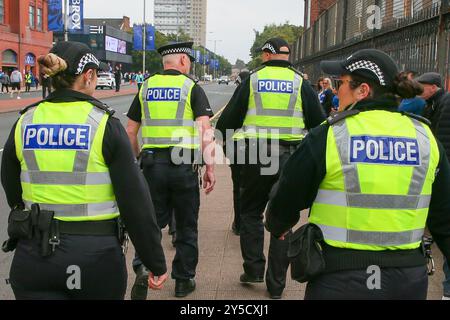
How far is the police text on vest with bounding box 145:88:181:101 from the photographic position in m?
4.73

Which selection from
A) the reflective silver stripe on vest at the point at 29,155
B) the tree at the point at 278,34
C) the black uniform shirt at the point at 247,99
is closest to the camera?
the reflective silver stripe on vest at the point at 29,155

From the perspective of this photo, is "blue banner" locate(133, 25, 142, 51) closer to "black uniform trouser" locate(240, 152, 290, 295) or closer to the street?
the street

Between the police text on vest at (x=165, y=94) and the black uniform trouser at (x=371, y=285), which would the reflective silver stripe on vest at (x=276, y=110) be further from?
the black uniform trouser at (x=371, y=285)

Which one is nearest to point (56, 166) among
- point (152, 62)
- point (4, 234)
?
point (4, 234)

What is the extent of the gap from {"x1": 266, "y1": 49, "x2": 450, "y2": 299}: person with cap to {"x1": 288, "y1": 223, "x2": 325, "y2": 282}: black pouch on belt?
1.4 inches

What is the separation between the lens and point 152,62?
326ft

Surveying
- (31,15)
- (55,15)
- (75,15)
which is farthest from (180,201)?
(31,15)

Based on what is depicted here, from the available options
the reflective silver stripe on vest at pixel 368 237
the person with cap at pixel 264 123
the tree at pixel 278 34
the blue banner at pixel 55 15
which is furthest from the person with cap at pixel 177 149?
the tree at pixel 278 34

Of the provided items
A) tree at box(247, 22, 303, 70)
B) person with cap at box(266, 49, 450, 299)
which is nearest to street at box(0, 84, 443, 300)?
person with cap at box(266, 49, 450, 299)

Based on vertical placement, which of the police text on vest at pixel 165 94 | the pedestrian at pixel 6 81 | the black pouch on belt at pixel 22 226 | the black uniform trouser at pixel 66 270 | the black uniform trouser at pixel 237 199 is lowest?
the black uniform trouser at pixel 237 199

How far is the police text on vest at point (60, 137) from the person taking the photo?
2682mm

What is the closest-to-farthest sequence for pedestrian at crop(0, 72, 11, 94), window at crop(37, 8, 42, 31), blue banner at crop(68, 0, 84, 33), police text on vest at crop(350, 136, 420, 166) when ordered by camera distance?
police text on vest at crop(350, 136, 420, 166) < blue banner at crop(68, 0, 84, 33) < pedestrian at crop(0, 72, 11, 94) < window at crop(37, 8, 42, 31)

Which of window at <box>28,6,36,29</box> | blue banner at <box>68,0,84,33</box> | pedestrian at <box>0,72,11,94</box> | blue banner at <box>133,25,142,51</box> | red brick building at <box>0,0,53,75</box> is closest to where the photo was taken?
blue banner at <box>68,0,84,33</box>

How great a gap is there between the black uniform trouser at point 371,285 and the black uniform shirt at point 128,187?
0.81 metres
